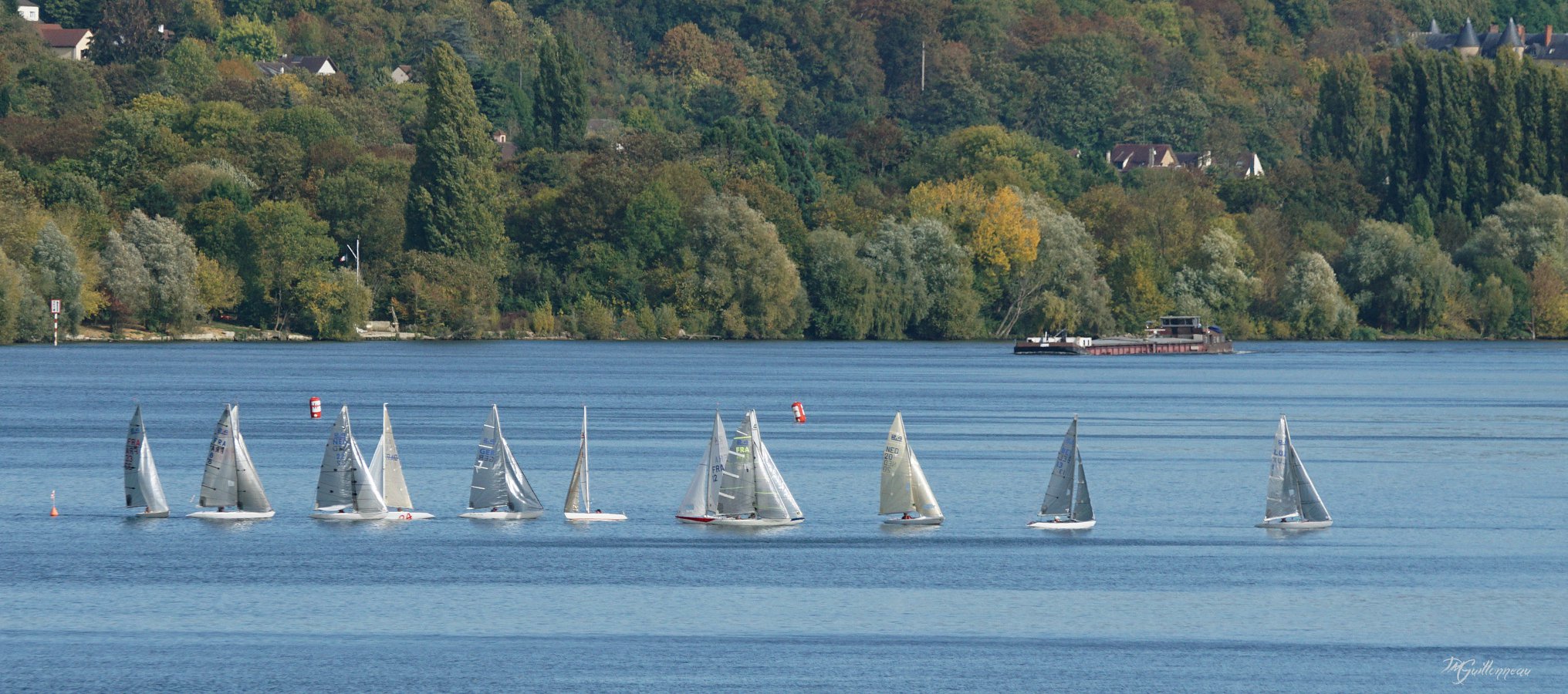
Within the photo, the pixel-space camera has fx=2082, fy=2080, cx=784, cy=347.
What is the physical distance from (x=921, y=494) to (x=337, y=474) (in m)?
16.9

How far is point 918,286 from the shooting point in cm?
17862

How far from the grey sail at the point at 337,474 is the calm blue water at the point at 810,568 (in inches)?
32.2

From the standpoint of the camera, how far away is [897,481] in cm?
5978

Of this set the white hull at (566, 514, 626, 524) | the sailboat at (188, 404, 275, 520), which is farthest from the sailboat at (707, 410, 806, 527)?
the sailboat at (188, 404, 275, 520)

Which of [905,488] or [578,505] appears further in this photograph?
[578,505]

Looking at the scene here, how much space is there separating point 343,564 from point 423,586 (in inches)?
166

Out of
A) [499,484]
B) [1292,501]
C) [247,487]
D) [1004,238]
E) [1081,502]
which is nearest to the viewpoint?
[1081,502]

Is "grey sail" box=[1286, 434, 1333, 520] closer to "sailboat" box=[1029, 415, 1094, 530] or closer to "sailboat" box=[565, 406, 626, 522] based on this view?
"sailboat" box=[1029, 415, 1094, 530]

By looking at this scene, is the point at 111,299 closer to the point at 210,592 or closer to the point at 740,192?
the point at 740,192

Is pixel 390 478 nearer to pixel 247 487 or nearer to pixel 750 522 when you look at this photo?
pixel 247 487

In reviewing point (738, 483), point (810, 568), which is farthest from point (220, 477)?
point (810, 568)

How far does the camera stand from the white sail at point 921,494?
5988 centimetres

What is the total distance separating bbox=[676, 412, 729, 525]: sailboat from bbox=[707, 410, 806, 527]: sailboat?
151 mm

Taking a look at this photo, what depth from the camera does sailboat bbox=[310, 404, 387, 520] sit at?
5969 cm
